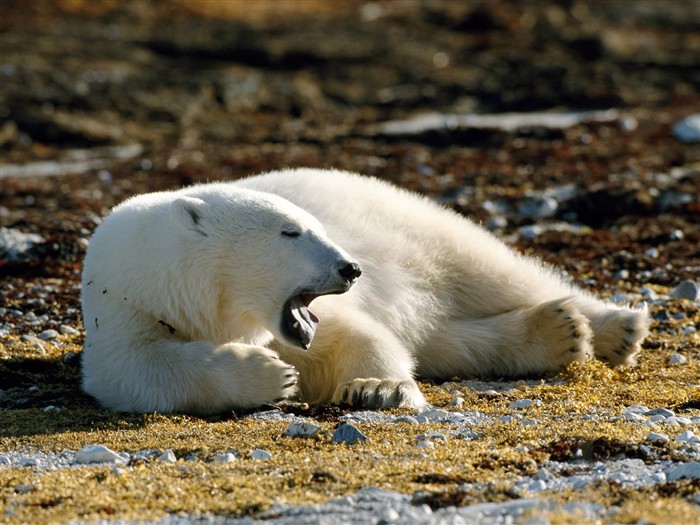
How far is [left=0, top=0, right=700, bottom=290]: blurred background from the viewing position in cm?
868

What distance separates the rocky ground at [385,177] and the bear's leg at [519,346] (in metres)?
0.13

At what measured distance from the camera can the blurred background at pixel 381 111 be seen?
868 cm

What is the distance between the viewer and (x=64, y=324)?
6.07m

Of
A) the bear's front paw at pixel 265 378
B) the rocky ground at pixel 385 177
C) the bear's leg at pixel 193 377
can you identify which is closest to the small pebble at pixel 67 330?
the rocky ground at pixel 385 177

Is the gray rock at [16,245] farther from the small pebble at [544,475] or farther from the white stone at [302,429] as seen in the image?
the small pebble at [544,475]

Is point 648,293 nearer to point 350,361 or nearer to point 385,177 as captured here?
point 350,361

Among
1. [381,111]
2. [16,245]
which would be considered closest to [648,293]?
[16,245]

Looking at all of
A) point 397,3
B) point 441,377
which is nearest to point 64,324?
point 441,377

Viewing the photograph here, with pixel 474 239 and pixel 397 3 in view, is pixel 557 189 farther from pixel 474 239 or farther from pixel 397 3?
pixel 397 3

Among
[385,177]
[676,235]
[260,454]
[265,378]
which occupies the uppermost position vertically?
[385,177]

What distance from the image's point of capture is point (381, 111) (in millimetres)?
16516

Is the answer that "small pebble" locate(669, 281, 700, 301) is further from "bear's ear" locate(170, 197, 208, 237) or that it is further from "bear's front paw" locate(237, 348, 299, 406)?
"bear's ear" locate(170, 197, 208, 237)

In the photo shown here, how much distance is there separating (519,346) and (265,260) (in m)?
1.44

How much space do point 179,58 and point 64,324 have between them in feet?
46.3
